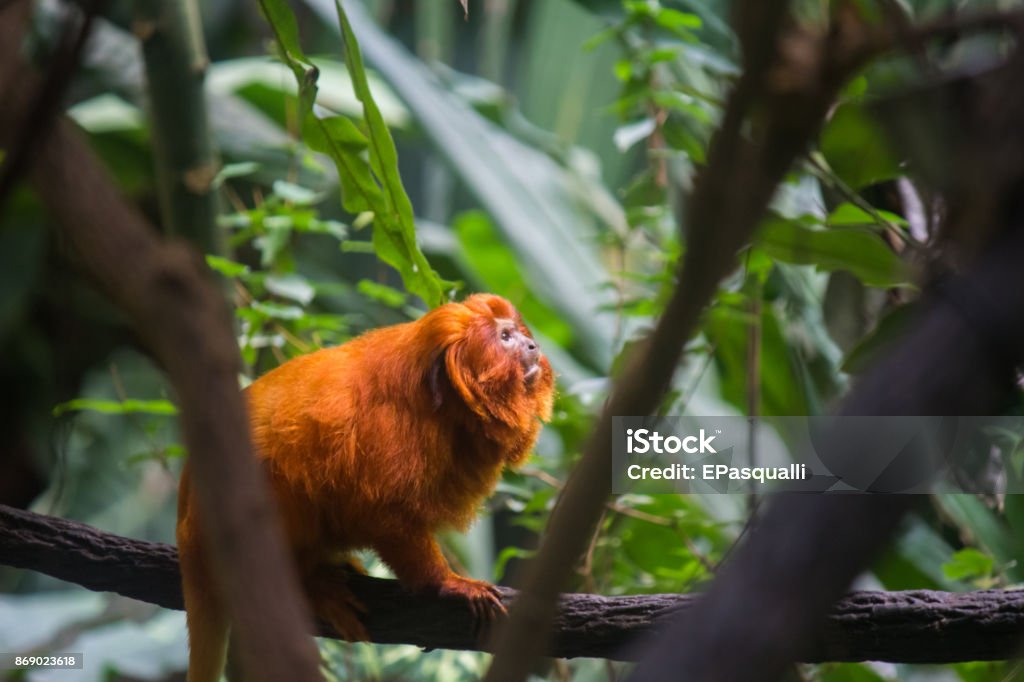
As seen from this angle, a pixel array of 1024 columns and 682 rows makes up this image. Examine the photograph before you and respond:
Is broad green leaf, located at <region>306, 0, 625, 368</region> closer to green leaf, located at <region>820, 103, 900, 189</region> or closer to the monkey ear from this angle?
the monkey ear

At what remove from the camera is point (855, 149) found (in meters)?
1.70

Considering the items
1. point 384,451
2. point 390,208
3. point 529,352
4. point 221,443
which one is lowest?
point 221,443

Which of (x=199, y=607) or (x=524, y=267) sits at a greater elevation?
(x=524, y=267)

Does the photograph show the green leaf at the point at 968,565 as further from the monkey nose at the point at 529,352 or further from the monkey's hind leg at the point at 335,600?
the monkey's hind leg at the point at 335,600

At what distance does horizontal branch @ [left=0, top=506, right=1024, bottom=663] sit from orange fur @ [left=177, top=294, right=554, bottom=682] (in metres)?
0.06

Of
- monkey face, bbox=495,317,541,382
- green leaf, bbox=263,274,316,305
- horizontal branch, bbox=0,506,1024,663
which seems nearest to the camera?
horizontal branch, bbox=0,506,1024,663

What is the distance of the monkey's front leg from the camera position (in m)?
1.73

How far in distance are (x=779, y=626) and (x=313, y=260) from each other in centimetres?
397

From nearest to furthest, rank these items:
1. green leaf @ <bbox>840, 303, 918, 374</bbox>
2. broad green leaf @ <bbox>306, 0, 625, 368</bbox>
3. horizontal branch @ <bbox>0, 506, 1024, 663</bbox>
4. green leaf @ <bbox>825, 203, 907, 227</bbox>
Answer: horizontal branch @ <bbox>0, 506, 1024, 663</bbox>, green leaf @ <bbox>840, 303, 918, 374</bbox>, green leaf @ <bbox>825, 203, 907, 227</bbox>, broad green leaf @ <bbox>306, 0, 625, 368</bbox>

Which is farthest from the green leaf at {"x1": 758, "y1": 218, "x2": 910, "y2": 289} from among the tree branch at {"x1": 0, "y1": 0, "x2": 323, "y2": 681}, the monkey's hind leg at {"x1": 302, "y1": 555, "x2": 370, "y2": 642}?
the tree branch at {"x1": 0, "y1": 0, "x2": 323, "y2": 681}

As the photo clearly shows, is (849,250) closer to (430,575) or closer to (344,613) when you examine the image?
(430,575)

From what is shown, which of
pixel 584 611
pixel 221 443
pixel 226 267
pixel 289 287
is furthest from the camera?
pixel 289 287

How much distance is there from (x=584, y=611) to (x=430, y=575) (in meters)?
0.32

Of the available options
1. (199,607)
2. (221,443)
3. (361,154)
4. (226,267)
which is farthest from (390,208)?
(221,443)
